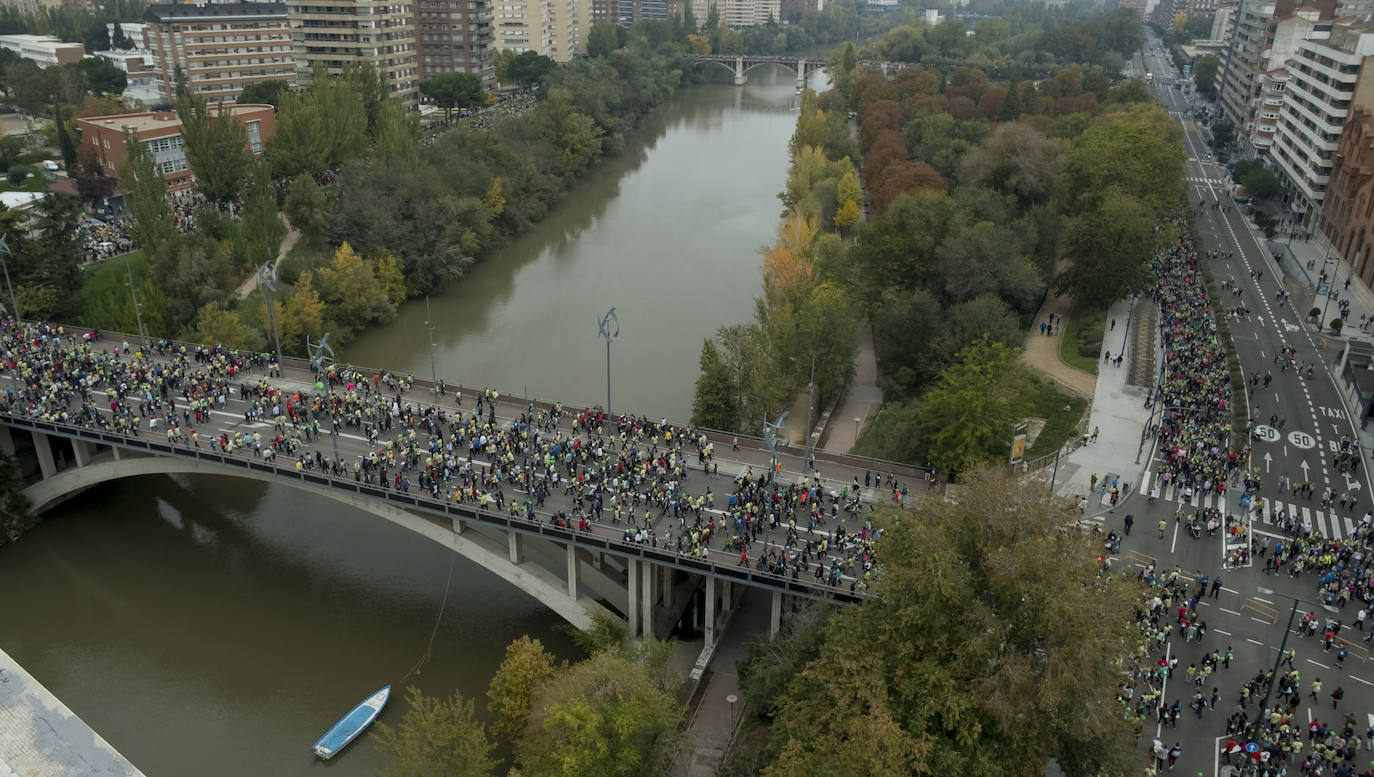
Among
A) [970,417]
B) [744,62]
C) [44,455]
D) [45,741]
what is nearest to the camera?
[45,741]

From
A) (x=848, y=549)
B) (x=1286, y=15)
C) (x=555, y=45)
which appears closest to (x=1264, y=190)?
(x=1286, y=15)

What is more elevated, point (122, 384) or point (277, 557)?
point (122, 384)

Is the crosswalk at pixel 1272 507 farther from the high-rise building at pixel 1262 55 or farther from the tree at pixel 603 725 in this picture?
the high-rise building at pixel 1262 55

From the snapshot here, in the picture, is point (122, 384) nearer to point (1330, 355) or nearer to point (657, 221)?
point (657, 221)

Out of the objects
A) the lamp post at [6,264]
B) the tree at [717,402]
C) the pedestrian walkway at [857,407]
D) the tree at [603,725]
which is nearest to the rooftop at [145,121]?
the lamp post at [6,264]

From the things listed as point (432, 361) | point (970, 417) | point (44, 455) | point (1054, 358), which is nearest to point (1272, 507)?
point (970, 417)

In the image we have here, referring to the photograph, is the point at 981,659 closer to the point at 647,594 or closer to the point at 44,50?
the point at 647,594
